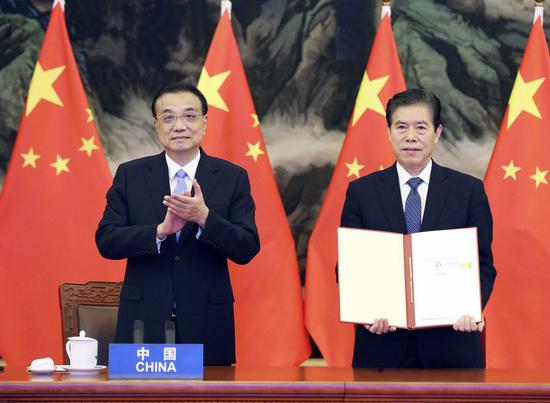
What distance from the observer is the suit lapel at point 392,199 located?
9.71 feet

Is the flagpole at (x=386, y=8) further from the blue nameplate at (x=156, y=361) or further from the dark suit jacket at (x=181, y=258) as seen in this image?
the blue nameplate at (x=156, y=361)

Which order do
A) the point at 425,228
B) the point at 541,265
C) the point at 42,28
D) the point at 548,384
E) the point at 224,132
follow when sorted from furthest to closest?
the point at 42,28 → the point at 224,132 → the point at 541,265 → the point at 425,228 → the point at 548,384

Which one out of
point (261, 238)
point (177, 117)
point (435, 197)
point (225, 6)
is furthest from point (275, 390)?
point (225, 6)

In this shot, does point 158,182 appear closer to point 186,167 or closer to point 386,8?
point 186,167

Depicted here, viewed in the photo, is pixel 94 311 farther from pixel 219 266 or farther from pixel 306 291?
pixel 306 291


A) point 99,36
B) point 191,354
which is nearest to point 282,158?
point 99,36

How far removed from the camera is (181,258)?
3010mm

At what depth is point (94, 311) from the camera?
3348 mm

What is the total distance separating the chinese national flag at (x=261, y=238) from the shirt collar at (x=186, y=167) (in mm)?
1029

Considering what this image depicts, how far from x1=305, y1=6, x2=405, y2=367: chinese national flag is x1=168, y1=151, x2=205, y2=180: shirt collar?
116 centimetres

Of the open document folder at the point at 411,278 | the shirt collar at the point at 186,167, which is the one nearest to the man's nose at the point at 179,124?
the shirt collar at the point at 186,167

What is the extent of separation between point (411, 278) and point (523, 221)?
156cm

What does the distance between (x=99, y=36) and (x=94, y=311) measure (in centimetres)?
178

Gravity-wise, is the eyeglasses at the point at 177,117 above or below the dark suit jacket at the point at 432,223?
above
